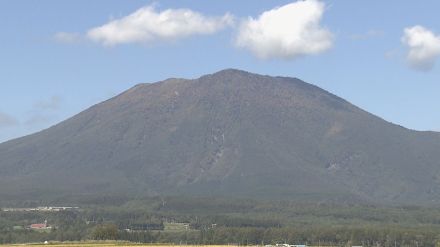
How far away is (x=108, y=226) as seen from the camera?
535 feet

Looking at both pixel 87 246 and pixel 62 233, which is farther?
pixel 62 233

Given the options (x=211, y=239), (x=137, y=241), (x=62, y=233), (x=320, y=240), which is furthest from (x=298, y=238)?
(x=62, y=233)

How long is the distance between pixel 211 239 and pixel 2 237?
40.3 meters

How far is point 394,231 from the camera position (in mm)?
180875

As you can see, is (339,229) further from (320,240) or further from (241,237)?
(241,237)

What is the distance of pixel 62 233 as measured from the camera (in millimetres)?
184625

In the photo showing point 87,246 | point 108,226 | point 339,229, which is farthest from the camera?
point 339,229

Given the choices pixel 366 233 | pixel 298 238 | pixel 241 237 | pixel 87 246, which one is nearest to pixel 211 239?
pixel 241 237

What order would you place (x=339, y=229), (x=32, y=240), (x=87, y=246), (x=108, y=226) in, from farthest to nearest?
1. (x=339, y=229)
2. (x=32, y=240)
3. (x=108, y=226)
4. (x=87, y=246)

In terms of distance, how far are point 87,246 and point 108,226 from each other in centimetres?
2850

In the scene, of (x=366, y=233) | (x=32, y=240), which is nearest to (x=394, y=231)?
(x=366, y=233)

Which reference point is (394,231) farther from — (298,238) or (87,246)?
(87,246)

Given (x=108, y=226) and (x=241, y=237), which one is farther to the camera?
(x=241, y=237)

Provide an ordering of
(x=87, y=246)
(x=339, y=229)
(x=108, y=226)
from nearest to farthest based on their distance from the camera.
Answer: (x=87, y=246)
(x=108, y=226)
(x=339, y=229)
